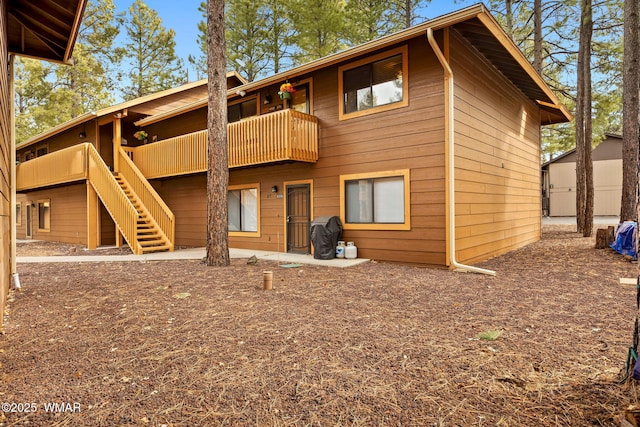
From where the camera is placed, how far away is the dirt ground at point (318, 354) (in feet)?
7.00

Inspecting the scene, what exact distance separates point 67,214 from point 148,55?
12.9 meters

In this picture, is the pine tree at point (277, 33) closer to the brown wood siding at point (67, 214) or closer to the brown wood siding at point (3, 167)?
the brown wood siding at point (67, 214)

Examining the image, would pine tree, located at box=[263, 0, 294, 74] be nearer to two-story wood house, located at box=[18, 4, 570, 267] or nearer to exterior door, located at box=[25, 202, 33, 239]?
two-story wood house, located at box=[18, 4, 570, 267]

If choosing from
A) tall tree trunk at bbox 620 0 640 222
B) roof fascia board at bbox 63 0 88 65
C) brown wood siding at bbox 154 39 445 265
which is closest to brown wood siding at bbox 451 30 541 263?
brown wood siding at bbox 154 39 445 265

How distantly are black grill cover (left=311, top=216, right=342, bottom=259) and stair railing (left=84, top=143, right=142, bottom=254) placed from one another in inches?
208

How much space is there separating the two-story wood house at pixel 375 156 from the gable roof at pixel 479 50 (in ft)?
0.11

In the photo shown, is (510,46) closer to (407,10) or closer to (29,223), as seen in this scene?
(407,10)

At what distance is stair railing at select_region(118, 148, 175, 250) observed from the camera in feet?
36.4

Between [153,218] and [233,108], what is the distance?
14.3 feet

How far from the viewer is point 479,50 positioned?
8.48 m

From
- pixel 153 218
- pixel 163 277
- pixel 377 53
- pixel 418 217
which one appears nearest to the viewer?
pixel 163 277

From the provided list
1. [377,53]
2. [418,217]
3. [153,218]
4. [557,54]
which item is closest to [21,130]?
[153,218]

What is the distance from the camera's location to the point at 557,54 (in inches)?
583

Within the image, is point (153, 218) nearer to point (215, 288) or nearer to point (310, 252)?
point (310, 252)
